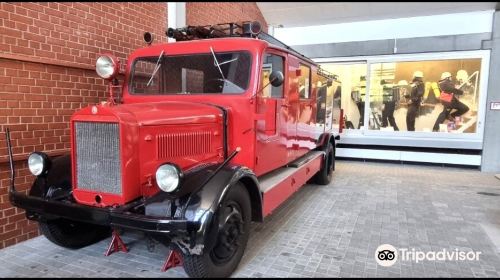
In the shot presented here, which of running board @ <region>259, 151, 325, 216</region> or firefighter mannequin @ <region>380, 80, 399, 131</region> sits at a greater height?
firefighter mannequin @ <region>380, 80, 399, 131</region>

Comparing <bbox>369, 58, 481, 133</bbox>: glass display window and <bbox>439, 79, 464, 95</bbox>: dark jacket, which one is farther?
Result: <bbox>439, 79, 464, 95</bbox>: dark jacket

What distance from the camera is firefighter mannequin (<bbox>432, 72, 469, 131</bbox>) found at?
25.9ft

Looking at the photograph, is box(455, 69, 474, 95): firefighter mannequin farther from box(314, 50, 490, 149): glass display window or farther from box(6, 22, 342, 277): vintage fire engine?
box(6, 22, 342, 277): vintage fire engine

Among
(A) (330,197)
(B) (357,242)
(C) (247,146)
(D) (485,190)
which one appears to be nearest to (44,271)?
(C) (247,146)

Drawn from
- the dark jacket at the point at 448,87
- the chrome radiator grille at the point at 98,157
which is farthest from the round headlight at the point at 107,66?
the dark jacket at the point at 448,87

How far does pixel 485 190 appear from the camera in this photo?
5641 millimetres

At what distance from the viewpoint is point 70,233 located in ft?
10.1

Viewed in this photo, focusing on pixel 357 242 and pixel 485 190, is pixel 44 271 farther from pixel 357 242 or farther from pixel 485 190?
pixel 485 190

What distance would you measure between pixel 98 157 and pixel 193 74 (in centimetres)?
127

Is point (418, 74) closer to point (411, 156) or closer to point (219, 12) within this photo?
point (411, 156)

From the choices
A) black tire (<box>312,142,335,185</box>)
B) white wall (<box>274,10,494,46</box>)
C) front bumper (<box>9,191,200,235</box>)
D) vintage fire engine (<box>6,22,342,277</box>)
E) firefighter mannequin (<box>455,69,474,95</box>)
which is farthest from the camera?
firefighter mannequin (<box>455,69,474,95</box>)

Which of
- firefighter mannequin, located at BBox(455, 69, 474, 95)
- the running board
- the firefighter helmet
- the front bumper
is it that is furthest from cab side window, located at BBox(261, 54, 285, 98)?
firefighter mannequin, located at BBox(455, 69, 474, 95)

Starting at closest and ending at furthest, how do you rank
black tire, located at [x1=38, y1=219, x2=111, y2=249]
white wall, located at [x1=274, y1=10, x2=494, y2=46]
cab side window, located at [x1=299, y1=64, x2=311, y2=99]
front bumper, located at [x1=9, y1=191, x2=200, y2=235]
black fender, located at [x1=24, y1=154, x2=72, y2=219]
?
1. front bumper, located at [x1=9, y1=191, x2=200, y2=235]
2. black fender, located at [x1=24, y1=154, x2=72, y2=219]
3. black tire, located at [x1=38, y1=219, x2=111, y2=249]
4. cab side window, located at [x1=299, y1=64, x2=311, y2=99]
5. white wall, located at [x1=274, y1=10, x2=494, y2=46]

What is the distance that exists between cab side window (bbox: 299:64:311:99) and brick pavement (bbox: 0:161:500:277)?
153 centimetres
